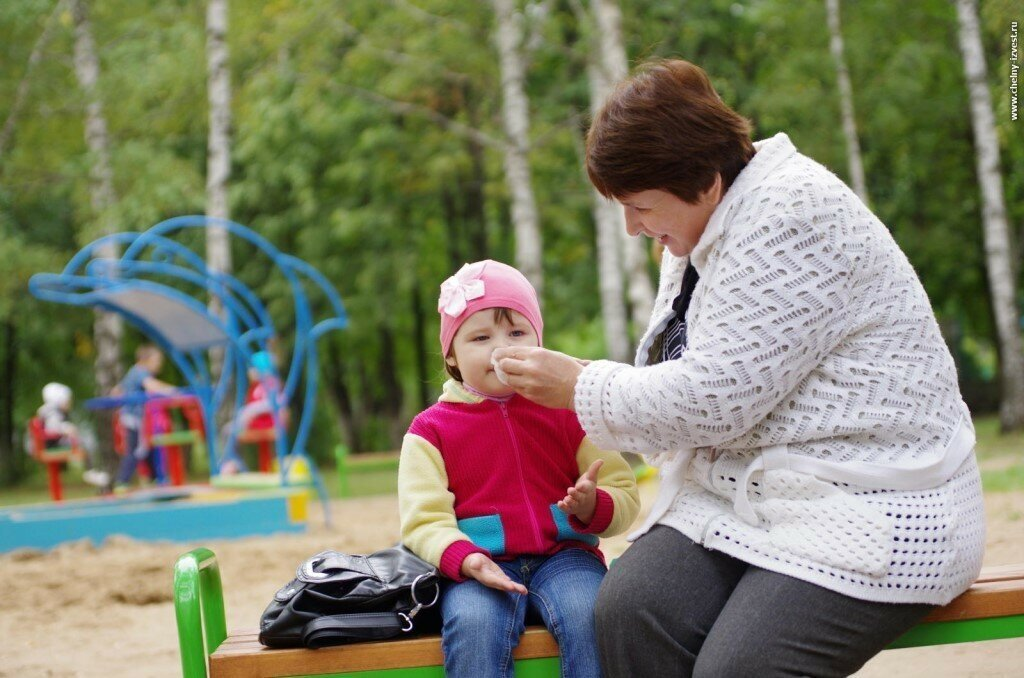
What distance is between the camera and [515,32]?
13617 mm

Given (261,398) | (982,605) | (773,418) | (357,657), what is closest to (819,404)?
(773,418)

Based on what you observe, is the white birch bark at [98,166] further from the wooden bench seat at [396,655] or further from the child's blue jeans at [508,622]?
the child's blue jeans at [508,622]

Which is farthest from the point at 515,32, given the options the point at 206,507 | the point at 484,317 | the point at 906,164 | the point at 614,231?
the point at 484,317

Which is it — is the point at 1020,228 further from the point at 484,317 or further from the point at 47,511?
the point at 484,317

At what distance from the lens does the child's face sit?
2.70 m

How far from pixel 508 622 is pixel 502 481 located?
344 millimetres

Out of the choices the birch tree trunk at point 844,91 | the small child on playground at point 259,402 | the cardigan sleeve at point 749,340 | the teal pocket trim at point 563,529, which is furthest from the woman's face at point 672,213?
the birch tree trunk at point 844,91

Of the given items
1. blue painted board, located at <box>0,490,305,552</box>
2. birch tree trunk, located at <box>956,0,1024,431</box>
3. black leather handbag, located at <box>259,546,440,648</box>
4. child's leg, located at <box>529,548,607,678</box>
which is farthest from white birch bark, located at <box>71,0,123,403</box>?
child's leg, located at <box>529,548,607,678</box>

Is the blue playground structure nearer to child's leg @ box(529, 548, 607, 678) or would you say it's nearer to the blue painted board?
the blue painted board

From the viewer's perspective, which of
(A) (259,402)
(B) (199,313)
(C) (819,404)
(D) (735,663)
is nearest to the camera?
(D) (735,663)

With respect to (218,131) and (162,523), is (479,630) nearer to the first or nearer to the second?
(162,523)

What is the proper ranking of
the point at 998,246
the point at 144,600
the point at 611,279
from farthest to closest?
the point at 998,246 → the point at 611,279 → the point at 144,600

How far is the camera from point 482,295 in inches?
106

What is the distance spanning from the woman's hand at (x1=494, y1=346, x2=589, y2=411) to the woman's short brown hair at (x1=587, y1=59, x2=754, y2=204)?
358mm
